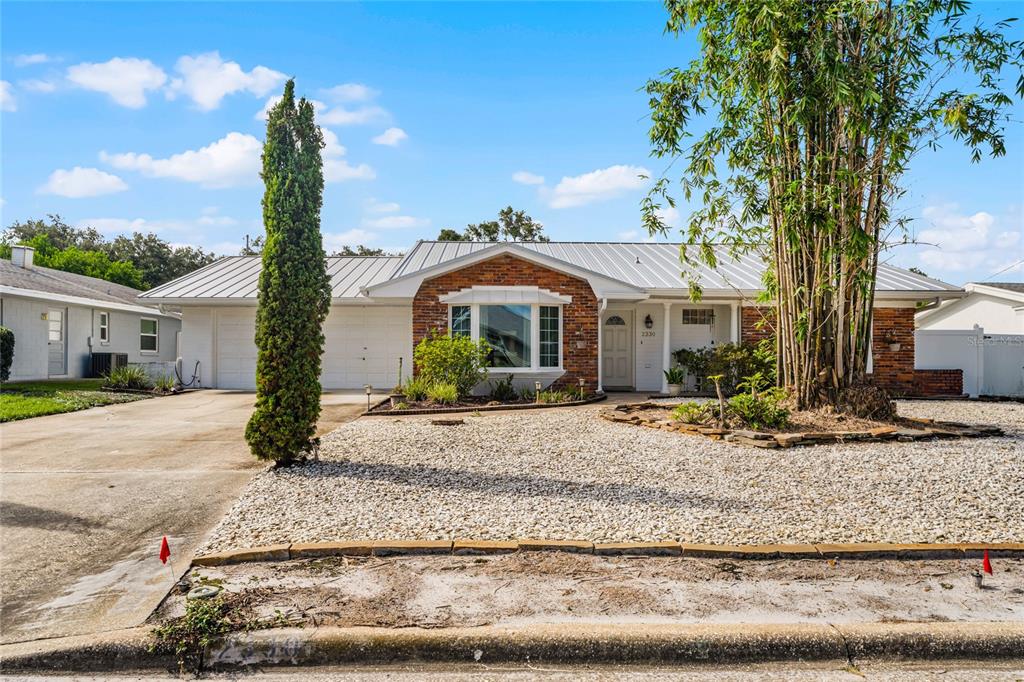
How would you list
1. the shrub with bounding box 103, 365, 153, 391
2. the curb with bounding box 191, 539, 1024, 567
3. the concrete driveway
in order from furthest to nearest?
the shrub with bounding box 103, 365, 153, 391, the curb with bounding box 191, 539, 1024, 567, the concrete driveway

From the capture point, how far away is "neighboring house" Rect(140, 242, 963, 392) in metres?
13.6

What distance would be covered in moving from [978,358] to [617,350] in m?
8.64

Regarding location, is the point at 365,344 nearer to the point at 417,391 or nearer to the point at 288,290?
the point at 417,391

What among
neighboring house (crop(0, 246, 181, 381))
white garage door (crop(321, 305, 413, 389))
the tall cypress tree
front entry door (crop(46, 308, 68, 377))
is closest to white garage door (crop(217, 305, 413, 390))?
white garage door (crop(321, 305, 413, 389))

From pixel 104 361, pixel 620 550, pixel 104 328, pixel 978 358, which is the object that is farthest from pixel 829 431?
pixel 104 328

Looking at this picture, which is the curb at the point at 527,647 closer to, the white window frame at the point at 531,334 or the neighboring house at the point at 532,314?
the neighboring house at the point at 532,314

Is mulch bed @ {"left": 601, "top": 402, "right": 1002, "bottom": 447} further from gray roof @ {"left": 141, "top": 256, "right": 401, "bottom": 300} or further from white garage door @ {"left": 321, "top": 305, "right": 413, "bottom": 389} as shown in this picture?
gray roof @ {"left": 141, "top": 256, "right": 401, "bottom": 300}

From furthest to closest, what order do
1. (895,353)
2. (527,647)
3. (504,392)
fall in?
(895,353) < (504,392) < (527,647)

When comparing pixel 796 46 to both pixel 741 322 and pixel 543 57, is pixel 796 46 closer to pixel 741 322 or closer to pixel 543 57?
pixel 543 57

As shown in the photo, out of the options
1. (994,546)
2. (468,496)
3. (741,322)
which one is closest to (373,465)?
(468,496)

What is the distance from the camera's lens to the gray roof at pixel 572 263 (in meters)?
15.1

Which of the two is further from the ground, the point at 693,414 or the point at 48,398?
the point at 693,414

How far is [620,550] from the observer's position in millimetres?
4000

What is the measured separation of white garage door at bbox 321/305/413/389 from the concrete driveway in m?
6.01
